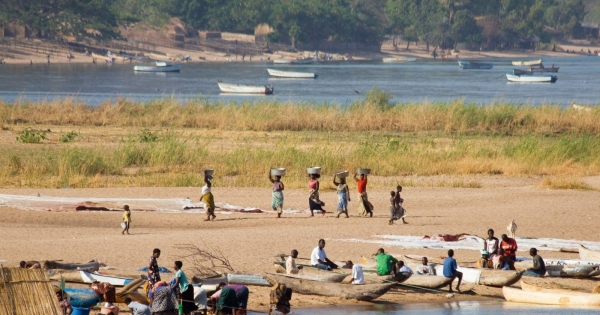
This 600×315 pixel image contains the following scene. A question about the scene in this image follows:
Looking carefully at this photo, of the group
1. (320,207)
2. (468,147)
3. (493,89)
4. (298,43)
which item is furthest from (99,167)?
(298,43)

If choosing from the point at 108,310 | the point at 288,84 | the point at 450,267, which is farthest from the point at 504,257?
the point at 288,84

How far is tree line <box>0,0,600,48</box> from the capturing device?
129 meters

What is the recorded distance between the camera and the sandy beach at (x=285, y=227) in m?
19.4

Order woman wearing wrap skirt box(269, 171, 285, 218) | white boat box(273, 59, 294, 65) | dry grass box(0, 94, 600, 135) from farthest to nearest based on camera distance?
white boat box(273, 59, 294, 65), dry grass box(0, 94, 600, 135), woman wearing wrap skirt box(269, 171, 285, 218)

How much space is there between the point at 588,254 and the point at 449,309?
13.9 feet

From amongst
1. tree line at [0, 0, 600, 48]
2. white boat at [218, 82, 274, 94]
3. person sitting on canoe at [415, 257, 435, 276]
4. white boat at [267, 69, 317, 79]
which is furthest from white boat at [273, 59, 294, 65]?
person sitting on canoe at [415, 257, 435, 276]

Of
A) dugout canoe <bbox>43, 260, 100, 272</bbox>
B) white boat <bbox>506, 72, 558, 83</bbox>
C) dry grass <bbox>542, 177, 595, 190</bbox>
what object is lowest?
white boat <bbox>506, 72, 558, 83</bbox>

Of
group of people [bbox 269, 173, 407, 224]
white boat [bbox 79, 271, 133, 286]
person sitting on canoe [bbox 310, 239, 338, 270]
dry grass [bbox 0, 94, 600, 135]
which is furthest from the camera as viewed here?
dry grass [bbox 0, 94, 600, 135]

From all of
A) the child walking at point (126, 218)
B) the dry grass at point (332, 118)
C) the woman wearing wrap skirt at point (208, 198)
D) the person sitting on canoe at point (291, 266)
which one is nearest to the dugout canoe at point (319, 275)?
the person sitting on canoe at point (291, 266)

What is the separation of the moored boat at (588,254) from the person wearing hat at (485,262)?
243cm

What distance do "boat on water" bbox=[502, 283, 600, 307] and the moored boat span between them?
211 centimetres

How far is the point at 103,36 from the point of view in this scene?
441 feet

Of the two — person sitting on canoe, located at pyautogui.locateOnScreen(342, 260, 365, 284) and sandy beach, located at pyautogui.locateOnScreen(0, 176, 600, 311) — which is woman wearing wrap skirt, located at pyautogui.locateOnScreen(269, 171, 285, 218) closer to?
sandy beach, located at pyautogui.locateOnScreen(0, 176, 600, 311)

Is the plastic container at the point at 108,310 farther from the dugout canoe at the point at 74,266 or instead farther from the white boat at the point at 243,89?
the white boat at the point at 243,89
